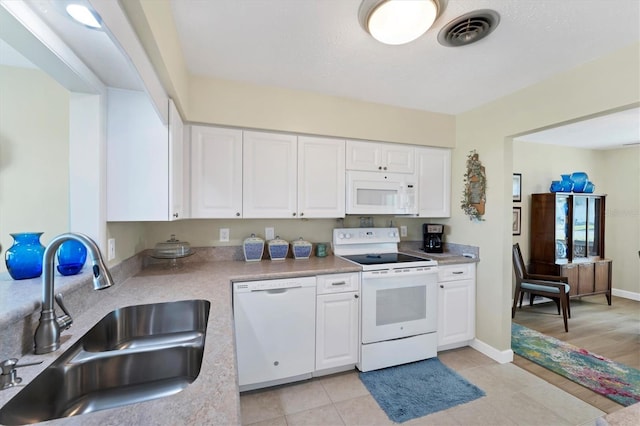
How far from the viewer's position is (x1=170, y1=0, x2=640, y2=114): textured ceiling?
1407 mm

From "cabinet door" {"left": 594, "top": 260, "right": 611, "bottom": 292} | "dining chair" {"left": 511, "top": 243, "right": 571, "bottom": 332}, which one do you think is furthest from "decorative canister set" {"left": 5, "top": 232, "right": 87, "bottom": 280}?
"cabinet door" {"left": 594, "top": 260, "right": 611, "bottom": 292}

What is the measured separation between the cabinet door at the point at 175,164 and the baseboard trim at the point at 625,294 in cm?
657

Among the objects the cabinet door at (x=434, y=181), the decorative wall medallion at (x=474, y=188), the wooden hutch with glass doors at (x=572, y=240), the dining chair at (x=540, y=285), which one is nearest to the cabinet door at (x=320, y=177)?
the cabinet door at (x=434, y=181)

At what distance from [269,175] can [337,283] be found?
110cm

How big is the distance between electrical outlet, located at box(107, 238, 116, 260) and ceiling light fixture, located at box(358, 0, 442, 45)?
1909 mm

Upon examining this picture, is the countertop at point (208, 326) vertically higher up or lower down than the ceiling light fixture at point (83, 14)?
lower down

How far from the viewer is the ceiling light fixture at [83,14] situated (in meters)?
0.69

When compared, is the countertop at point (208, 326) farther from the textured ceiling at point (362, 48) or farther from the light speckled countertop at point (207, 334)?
the textured ceiling at point (362, 48)

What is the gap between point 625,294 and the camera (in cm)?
432

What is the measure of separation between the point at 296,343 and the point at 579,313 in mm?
4144

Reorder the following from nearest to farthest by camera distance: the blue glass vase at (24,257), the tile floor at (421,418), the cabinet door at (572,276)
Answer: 1. the blue glass vase at (24,257)
2. the tile floor at (421,418)
3. the cabinet door at (572,276)

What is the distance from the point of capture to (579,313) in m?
3.68

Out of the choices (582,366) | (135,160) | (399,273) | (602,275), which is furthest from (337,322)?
(602,275)

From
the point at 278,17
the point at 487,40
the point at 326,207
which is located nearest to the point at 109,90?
the point at 278,17
